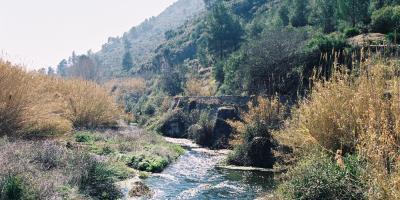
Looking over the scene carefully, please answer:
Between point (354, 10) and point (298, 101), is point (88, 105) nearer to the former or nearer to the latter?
point (298, 101)

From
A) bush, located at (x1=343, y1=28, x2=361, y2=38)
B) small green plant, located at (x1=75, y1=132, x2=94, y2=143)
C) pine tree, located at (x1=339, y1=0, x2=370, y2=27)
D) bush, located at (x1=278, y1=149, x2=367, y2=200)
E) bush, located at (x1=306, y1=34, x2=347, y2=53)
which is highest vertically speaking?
pine tree, located at (x1=339, y1=0, x2=370, y2=27)

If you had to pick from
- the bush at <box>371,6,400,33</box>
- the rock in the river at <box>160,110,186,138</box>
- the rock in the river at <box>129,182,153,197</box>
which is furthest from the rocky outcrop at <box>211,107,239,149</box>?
the bush at <box>371,6,400,33</box>

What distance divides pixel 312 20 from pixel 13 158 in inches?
2014

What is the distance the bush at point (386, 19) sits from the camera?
4047 cm

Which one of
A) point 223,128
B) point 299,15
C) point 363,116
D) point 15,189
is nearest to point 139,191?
point 15,189

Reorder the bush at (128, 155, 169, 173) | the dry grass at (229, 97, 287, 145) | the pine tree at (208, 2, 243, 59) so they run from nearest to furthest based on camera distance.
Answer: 1. the bush at (128, 155, 169, 173)
2. the dry grass at (229, 97, 287, 145)
3. the pine tree at (208, 2, 243, 59)

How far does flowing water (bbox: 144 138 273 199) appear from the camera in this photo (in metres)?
18.8

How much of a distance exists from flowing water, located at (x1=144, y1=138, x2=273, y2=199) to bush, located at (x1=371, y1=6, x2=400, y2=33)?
24.8 m

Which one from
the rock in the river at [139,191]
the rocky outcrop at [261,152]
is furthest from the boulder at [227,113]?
the rock in the river at [139,191]

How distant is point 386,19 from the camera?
139ft

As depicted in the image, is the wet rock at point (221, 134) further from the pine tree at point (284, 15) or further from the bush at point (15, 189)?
the pine tree at point (284, 15)

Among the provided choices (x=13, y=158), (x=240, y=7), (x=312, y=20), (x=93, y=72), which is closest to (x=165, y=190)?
(x=13, y=158)

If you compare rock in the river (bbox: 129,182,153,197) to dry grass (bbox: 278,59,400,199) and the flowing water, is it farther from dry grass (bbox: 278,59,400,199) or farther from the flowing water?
dry grass (bbox: 278,59,400,199)

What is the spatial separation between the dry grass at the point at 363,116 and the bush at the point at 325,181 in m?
0.65
